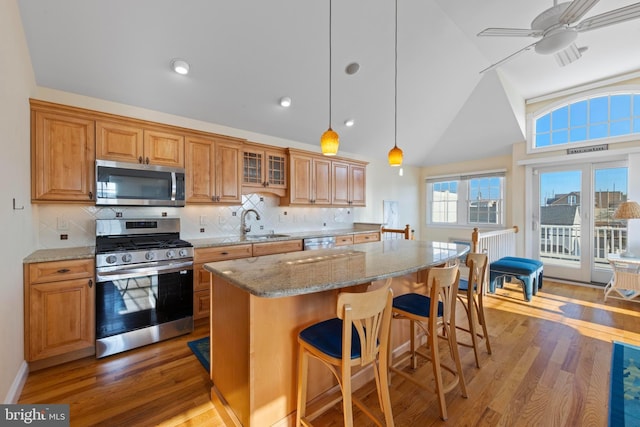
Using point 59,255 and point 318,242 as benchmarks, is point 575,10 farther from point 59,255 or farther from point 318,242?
point 59,255

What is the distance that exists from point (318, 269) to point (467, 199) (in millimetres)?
5461

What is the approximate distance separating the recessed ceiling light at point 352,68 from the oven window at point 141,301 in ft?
10.1

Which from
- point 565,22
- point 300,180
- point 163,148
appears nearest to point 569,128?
point 565,22

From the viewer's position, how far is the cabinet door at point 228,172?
341 cm

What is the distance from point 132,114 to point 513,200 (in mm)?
6223

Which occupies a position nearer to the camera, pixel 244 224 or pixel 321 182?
pixel 244 224

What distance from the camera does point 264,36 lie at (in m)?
2.79

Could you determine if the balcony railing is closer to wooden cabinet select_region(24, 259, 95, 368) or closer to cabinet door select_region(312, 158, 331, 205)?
cabinet door select_region(312, 158, 331, 205)

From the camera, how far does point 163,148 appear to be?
3.00 meters

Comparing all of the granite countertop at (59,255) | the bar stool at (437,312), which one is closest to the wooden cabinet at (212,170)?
the granite countertop at (59,255)

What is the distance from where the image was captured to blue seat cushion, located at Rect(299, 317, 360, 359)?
1.36 metres

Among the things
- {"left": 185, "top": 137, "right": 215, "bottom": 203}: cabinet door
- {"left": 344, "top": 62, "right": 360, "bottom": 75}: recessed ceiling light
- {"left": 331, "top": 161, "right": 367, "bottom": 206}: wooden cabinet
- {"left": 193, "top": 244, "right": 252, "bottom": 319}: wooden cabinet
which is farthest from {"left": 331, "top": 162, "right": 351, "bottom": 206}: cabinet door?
{"left": 193, "top": 244, "right": 252, "bottom": 319}: wooden cabinet

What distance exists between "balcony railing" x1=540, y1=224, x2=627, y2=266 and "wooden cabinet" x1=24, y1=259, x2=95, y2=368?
21.6 ft

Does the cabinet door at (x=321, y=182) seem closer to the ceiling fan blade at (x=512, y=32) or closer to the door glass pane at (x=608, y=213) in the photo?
the ceiling fan blade at (x=512, y=32)
